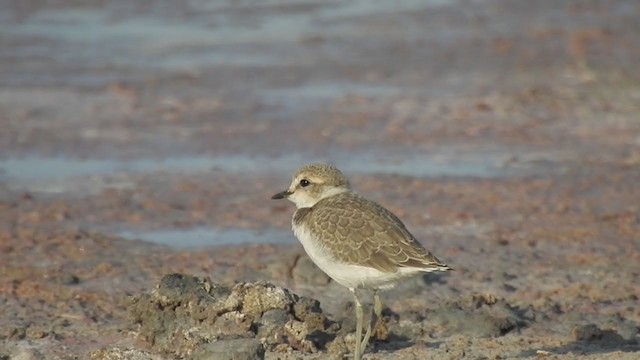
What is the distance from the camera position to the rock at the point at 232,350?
7.26 metres

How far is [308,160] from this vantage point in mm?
12531

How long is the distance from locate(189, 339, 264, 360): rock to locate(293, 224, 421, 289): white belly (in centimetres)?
53

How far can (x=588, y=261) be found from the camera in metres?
9.82

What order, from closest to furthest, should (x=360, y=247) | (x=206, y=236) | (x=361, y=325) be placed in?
(x=360, y=247)
(x=361, y=325)
(x=206, y=236)

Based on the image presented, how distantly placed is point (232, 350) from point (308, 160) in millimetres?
5332

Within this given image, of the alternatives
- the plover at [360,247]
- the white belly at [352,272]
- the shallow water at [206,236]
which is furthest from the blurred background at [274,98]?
Answer: the white belly at [352,272]

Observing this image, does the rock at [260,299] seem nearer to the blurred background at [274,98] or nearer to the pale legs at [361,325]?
the pale legs at [361,325]

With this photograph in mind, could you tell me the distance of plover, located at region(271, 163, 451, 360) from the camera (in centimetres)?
737

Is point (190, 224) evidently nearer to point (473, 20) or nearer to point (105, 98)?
point (105, 98)

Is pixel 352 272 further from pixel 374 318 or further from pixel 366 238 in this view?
pixel 374 318

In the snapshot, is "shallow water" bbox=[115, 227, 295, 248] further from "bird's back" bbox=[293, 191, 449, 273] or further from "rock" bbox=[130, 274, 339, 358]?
"bird's back" bbox=[293, 191, 449, 273]

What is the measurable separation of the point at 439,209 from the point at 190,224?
182 centimetres

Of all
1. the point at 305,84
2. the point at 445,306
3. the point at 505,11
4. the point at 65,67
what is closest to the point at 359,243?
the point at 445,306

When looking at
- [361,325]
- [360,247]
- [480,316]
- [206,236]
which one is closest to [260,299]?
[361,325]
